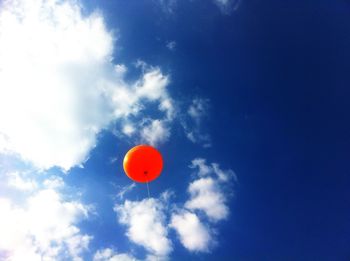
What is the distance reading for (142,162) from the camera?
35.5 ft

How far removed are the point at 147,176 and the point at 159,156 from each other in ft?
2.86

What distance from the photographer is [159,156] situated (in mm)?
11336

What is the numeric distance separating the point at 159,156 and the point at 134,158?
1006mm

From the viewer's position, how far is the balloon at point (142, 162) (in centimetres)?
1082

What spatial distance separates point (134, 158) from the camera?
10.8 metres

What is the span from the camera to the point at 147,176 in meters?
11.3

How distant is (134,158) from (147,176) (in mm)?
943

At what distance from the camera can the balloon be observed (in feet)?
35.5
